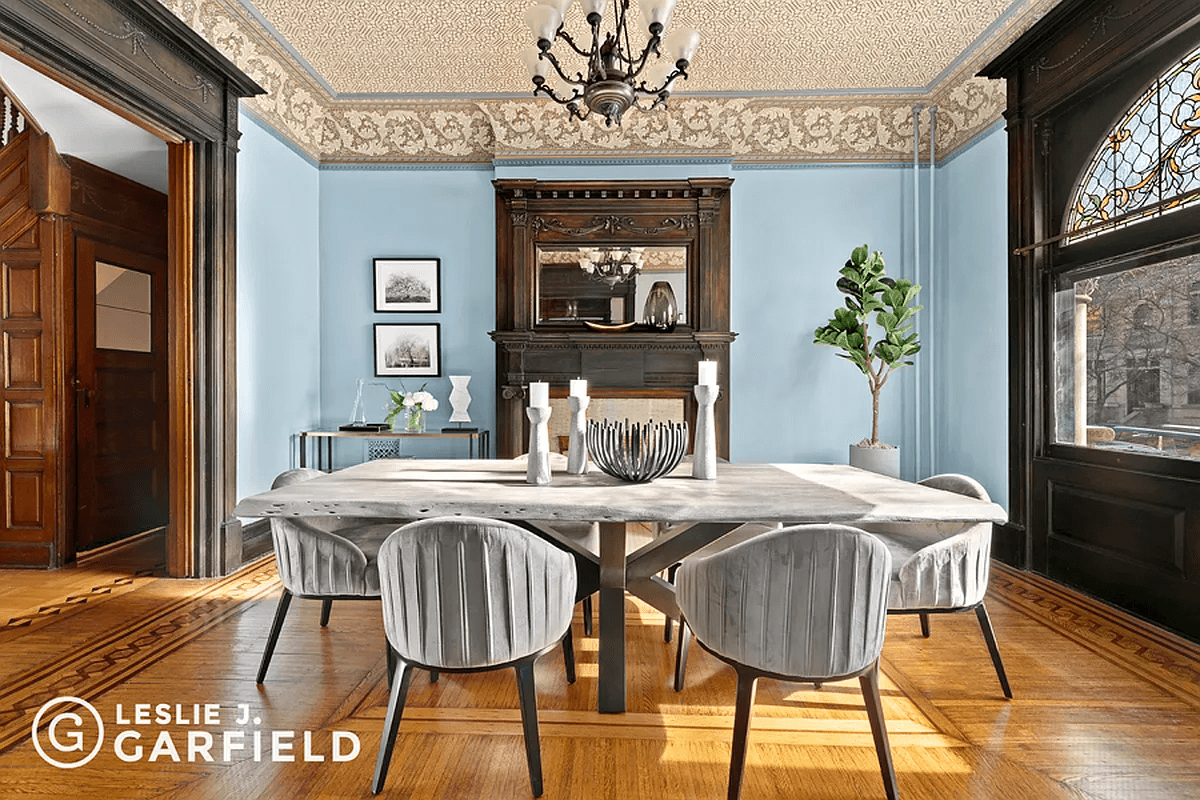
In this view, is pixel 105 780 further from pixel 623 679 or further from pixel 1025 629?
pixel 1025 629

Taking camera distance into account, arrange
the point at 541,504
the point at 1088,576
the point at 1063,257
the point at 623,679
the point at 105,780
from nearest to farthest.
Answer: the point at 105,780 → the point at 541,504 → the point at 623,679 → the point at 1088,576 → the point at 1063,257

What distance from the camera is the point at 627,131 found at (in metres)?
5.57

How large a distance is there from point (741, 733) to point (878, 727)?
38 centimetres

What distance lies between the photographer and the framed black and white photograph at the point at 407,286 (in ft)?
19.0

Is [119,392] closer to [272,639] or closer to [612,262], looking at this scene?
[272,639]

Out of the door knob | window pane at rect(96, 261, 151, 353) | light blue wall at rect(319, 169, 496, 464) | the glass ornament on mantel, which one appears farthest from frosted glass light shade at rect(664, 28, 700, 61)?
the door knob

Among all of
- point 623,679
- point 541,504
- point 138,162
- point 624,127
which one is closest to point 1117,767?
point 623,679

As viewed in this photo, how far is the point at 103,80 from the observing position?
3201 millimetres

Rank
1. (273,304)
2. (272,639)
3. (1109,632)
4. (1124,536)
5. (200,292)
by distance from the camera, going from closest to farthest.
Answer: (272,639) < (1109,632) < (1124,536) < (200,292) < (273,304)

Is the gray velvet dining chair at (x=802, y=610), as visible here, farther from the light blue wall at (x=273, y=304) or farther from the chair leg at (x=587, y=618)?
the light blue wall at (x=273, y=304)

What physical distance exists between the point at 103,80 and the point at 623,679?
134 inches

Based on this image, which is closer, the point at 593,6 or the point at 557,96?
the point at 593,6

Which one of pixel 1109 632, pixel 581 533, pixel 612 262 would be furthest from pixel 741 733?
pixel 612 262

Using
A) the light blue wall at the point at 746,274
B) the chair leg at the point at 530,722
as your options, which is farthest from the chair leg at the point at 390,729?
the light blue wall at the point at 746,274
